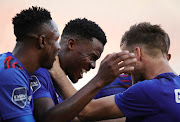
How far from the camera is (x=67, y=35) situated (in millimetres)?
3928

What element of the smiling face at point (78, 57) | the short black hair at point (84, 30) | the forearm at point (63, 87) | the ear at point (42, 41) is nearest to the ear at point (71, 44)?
the smiling face at point (78, 57)

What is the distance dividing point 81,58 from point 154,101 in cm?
123

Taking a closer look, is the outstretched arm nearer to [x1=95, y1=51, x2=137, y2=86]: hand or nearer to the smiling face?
[x1=95, y1=51, x2=137, y2=86]: hand

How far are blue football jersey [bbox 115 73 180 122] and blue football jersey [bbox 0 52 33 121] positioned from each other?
1.17 meters

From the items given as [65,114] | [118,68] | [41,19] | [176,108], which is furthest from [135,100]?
[41,19]

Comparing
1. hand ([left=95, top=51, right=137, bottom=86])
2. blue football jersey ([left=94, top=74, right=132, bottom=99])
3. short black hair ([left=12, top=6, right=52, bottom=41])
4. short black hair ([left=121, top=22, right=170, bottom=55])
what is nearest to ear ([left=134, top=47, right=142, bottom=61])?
short black hair ([left=121, top=22, right=170, bottom=55])

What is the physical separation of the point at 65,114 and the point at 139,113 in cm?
92

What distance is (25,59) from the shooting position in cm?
262

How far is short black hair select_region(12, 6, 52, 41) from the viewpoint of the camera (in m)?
2.75

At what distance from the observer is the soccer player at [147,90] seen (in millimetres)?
2908

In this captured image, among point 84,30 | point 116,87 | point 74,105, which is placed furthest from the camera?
point 116,87

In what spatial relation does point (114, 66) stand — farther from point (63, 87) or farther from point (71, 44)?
point (71, 44)

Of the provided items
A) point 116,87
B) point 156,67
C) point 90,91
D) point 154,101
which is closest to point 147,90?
point 154,101

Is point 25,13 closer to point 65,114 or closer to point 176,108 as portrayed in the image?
point 65,114
